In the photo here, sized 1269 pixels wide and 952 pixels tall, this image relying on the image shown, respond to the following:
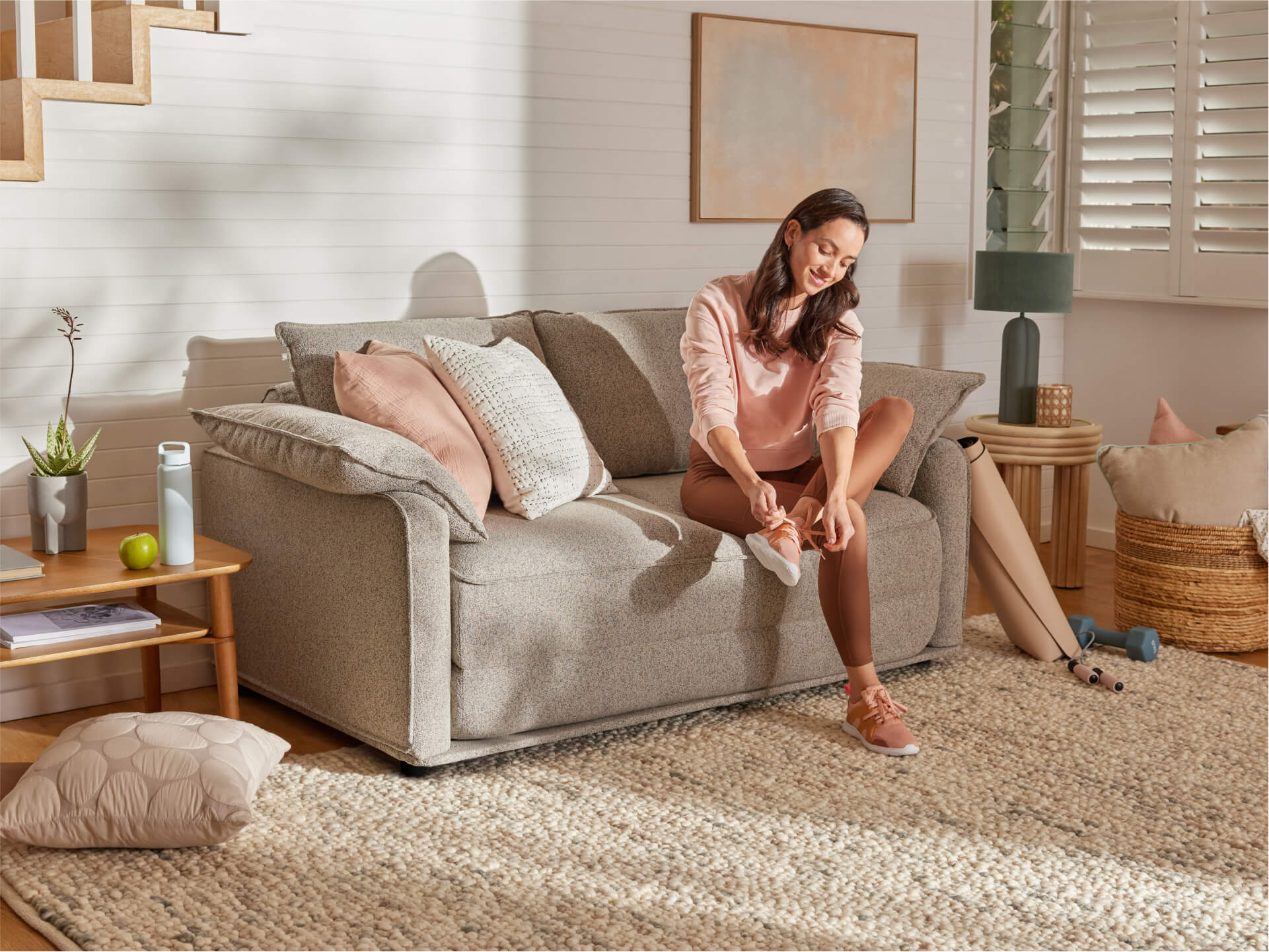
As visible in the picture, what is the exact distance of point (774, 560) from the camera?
2.87 meters

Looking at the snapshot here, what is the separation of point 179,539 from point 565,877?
1079 millimetres

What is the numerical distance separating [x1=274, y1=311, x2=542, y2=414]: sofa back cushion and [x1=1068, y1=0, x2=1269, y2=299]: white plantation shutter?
7.89 ft

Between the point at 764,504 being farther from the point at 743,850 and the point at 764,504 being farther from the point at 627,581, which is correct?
the point at 743,850

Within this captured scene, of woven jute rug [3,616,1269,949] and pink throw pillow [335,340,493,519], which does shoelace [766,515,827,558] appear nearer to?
woven jute rug [3,616,1269,949]

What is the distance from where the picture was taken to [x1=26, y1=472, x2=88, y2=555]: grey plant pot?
112 inches

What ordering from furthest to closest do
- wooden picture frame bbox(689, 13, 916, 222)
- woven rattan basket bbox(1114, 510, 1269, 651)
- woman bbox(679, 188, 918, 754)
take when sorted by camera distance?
wooden picture frame bbox(689, 13, 916, 222)
woven rattan basket bbox(1114, 510, 1269, 651)
woman bbox(679, 188, 918, 754)

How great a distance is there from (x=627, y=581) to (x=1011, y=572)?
1214mm

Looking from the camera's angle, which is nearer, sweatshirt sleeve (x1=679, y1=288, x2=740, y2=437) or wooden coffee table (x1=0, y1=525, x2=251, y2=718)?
wooden coffee table (x1=0, y1=525, x2=251, y2=718)

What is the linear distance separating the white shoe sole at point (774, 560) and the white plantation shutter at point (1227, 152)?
236cm

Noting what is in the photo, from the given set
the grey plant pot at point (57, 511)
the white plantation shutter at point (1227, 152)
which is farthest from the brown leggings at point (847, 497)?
the white plantation shutter at point (1227, 152)

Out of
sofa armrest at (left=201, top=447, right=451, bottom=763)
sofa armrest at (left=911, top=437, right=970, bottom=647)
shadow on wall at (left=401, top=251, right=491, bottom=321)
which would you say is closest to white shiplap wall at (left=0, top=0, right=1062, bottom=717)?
shadow on wall at (left=401, top=251, right=491, bottom=321)

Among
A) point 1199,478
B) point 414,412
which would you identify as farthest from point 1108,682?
point 414,412

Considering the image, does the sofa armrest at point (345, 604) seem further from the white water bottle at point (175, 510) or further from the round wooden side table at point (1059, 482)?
the round wooden side table at point (1059, 482)

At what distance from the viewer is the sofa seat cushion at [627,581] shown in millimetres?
2691
